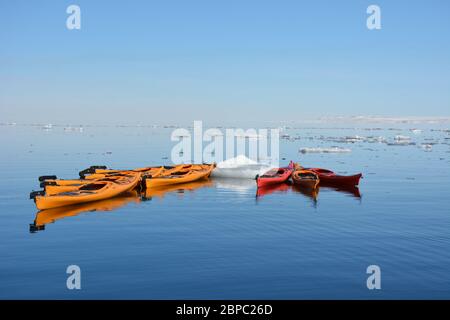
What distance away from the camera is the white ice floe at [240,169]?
1529 inches

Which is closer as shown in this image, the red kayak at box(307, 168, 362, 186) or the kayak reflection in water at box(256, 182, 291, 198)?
the kayak reflection in water at box(256, 182, 291, 198)

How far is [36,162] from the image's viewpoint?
5031 cm

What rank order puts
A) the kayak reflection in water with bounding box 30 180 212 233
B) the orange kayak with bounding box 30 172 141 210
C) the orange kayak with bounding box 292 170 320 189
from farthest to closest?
the orange kayak with bounding box 292 170 320 189 < the orange kayak with bounding box 30 172 141 210 < the kayak reflection in water with bounding box 30 180 212 233

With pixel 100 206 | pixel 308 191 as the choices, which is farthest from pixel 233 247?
pixel 308 191

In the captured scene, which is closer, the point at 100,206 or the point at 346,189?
the point at 100,206

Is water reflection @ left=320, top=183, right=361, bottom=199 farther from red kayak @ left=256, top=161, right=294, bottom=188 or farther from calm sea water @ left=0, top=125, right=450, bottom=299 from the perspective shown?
red kayak @ left=256, top=161, right=294, bottom=188

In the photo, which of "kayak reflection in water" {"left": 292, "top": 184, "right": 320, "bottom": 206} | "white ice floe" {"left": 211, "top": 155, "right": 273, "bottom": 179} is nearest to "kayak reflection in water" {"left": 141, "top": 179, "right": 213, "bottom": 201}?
"white ice floe" {"left": 211, "top": 155, "right": 273, "bottom": 179}

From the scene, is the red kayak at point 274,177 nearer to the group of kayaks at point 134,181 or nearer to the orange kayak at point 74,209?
the group of kayaks at point 134,181

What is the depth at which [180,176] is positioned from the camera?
120 ft

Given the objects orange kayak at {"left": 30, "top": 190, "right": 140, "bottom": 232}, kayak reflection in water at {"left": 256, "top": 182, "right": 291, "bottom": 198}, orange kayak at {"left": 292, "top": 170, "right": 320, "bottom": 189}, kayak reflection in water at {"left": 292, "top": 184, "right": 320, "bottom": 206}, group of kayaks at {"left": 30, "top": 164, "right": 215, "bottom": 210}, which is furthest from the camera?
orange kayak at {"left": 292, "top": 170, "right": 320, "bottom": 189}

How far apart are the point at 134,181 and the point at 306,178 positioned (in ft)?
43.9

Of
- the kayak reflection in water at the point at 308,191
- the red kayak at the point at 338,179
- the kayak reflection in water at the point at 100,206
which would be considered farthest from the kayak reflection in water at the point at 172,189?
the red kayak at the point at 338,179

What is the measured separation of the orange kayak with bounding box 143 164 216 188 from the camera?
109 feet

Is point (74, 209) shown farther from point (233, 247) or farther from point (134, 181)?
point (233, 247)
